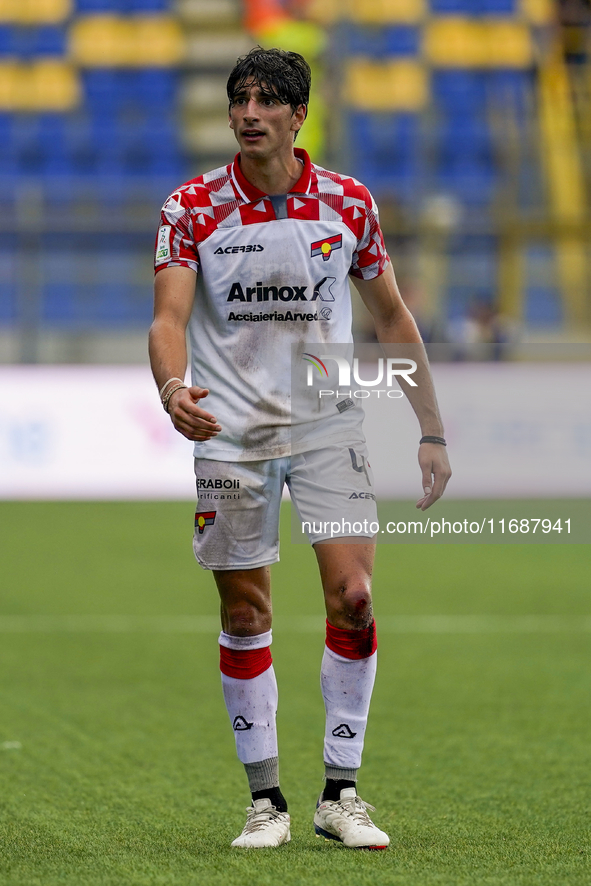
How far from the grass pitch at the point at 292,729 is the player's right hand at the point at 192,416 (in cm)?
102

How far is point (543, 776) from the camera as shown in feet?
13.6

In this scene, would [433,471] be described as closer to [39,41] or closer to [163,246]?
[163,246]

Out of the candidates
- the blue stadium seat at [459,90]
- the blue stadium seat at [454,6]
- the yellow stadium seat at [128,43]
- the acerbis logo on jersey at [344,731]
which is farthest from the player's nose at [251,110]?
the blue stadium seat at [454,6]

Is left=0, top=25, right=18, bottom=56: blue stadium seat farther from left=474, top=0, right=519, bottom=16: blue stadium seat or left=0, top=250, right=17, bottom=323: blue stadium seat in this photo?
left=474, top=0, right=519, bottom=16: blue stadium seat

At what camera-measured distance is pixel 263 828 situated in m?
3.30

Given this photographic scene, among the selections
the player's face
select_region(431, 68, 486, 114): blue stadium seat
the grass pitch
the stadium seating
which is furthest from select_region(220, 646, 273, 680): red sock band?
select_region(431, 68, 486, 114): blue stadium seat

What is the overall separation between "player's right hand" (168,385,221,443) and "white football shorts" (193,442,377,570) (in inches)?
11.6

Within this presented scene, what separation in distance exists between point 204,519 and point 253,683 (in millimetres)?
458

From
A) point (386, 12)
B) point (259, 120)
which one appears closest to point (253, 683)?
point (259, 120)

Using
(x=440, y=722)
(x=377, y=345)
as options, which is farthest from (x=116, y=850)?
(x=440, y=722)

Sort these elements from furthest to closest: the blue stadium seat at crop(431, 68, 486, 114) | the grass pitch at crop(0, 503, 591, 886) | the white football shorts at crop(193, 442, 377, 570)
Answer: the blue stadium seat at crop(431, 68, 486, 114)
the white football shorts at crop(193, 442, 377, 570)
the grass pitch at crop(0, 503, 591, 886)

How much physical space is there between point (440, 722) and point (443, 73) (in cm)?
1564

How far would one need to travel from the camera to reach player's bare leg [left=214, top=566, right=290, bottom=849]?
334 cm

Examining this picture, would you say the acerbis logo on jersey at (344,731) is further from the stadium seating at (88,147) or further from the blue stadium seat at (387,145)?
Answer: the blue stadium seat at (387,145)
